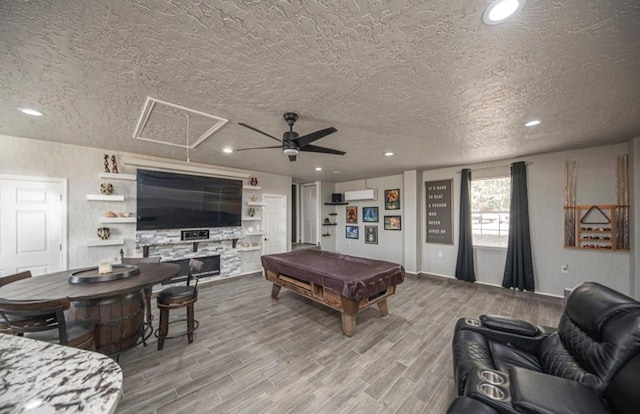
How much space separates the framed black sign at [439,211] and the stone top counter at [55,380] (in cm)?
590

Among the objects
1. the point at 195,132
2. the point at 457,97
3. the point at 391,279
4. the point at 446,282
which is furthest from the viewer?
the point at 446,282

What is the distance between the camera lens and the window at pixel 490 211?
4645 mm

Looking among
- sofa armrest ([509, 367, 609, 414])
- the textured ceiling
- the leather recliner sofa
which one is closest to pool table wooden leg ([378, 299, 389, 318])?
the leather recliner sofa

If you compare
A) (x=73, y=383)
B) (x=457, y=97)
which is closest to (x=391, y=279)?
(x=457, y=97)

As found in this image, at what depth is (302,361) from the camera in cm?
249

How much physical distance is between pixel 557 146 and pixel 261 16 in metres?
4.89

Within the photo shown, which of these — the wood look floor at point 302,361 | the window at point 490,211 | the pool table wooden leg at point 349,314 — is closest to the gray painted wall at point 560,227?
the window at point 490,211

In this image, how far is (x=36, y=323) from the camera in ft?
6.04

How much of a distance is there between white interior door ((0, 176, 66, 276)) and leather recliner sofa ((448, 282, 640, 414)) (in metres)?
5.33

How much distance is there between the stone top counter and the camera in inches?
25.5

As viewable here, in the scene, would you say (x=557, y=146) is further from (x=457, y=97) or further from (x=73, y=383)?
(x=73, y=383)

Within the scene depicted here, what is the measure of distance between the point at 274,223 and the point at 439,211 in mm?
4242

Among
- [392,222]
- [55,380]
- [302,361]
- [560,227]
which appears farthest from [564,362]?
[392,222]

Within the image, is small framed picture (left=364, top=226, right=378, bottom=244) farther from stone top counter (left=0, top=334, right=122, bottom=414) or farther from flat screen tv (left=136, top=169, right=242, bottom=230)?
stone top counter (left=0, top=334, right=122, bottom=414)
